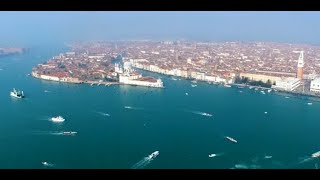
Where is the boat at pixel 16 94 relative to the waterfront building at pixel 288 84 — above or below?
below

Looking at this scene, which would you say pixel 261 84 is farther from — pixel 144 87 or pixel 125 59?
pixel 125 59

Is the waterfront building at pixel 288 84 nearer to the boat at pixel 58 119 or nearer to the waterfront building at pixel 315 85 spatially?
the waterfront building at pixel 315 85

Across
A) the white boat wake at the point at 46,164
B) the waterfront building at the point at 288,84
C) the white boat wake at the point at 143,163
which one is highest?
the waterfront building at the point at 288,84

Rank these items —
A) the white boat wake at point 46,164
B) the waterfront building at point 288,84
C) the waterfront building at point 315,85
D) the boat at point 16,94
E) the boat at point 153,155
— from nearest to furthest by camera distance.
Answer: the white boat wake at point 46,164 → the boat at point 153,155 → the boat at point 16,94 → the waterfront building at point 315,85 → the waterfront building at point 288,84

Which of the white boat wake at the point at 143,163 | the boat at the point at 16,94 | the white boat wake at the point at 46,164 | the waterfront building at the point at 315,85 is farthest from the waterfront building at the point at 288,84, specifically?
the white boat wake at the point at 46,164

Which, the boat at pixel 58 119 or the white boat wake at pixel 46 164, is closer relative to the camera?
the white boat wake at pixel 46 164
